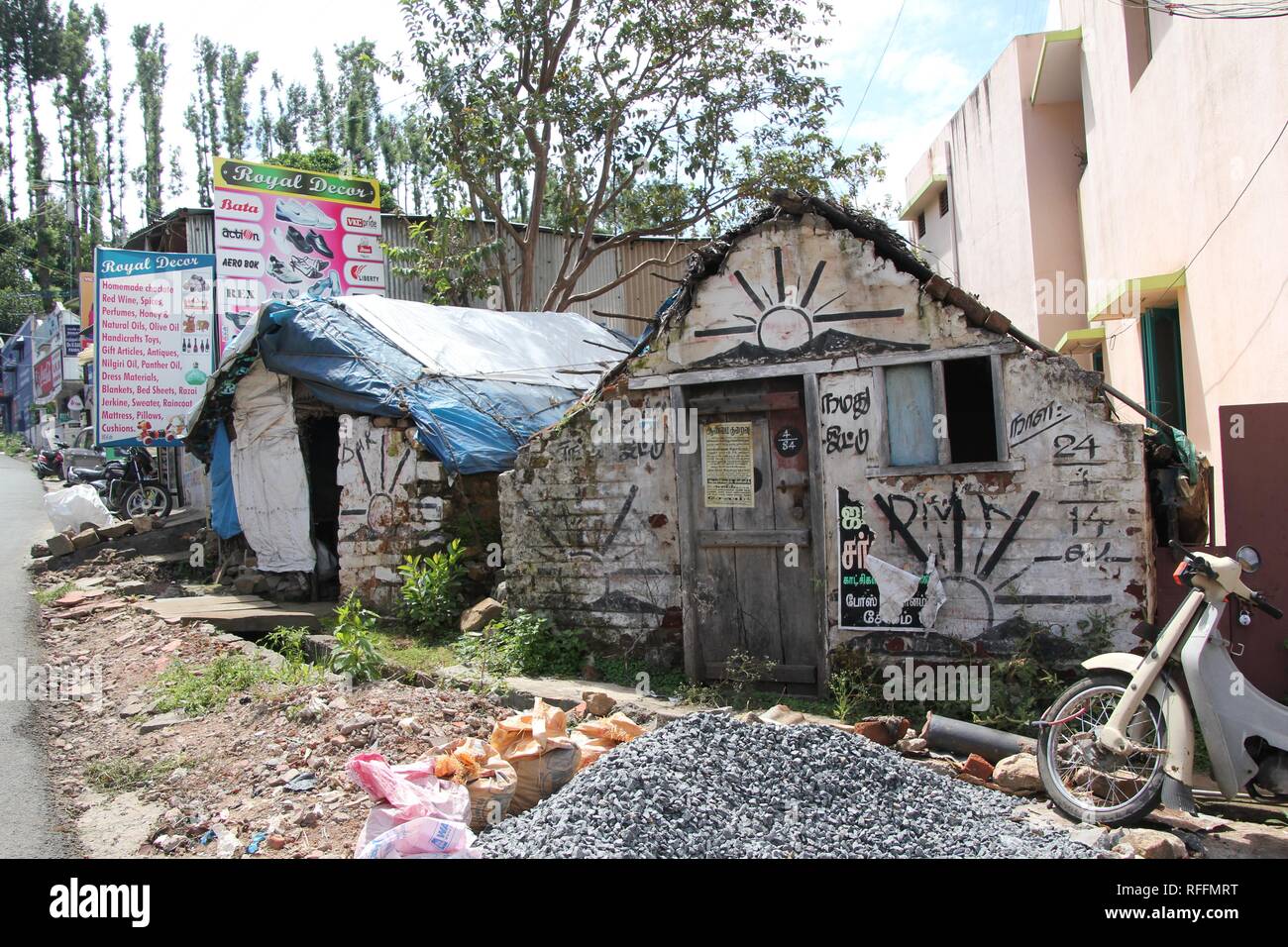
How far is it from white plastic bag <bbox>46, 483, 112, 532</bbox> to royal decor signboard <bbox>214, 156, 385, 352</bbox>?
10.7 ft

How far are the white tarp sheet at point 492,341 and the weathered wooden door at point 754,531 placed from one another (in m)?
2.93

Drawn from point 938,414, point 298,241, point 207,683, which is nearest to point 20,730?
point 207,683

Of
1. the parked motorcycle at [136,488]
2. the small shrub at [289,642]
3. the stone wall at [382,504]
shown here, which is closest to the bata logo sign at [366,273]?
the parked motorcycle at [136,488]

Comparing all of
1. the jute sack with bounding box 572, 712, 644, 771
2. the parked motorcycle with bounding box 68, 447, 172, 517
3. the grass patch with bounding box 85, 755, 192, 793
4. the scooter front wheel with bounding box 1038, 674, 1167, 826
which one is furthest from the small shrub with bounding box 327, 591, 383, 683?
the parked motorcycle with bounding box 68, 447, 172, 517

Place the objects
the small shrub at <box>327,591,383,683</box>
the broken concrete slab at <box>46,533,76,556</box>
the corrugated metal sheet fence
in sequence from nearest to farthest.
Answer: the small shrub at <box>327,591,383,683</box>, the broken concrete slab at <box>46,533,76,556</box>, the corrugated metal sheet fence

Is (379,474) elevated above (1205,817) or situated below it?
above

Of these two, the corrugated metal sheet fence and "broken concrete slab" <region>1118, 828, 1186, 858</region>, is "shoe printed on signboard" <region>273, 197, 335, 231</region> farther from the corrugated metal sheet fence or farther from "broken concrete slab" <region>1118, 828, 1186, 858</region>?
"broken concrete slab" <region>1118, 828, 1186, 858</region>

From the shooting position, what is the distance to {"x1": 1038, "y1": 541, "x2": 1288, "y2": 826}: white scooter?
14.3ft

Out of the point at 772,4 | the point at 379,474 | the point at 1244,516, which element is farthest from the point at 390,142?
the point at 1244,516

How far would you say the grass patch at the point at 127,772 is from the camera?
556cm

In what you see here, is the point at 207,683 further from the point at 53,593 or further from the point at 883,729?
the point at 883,729
